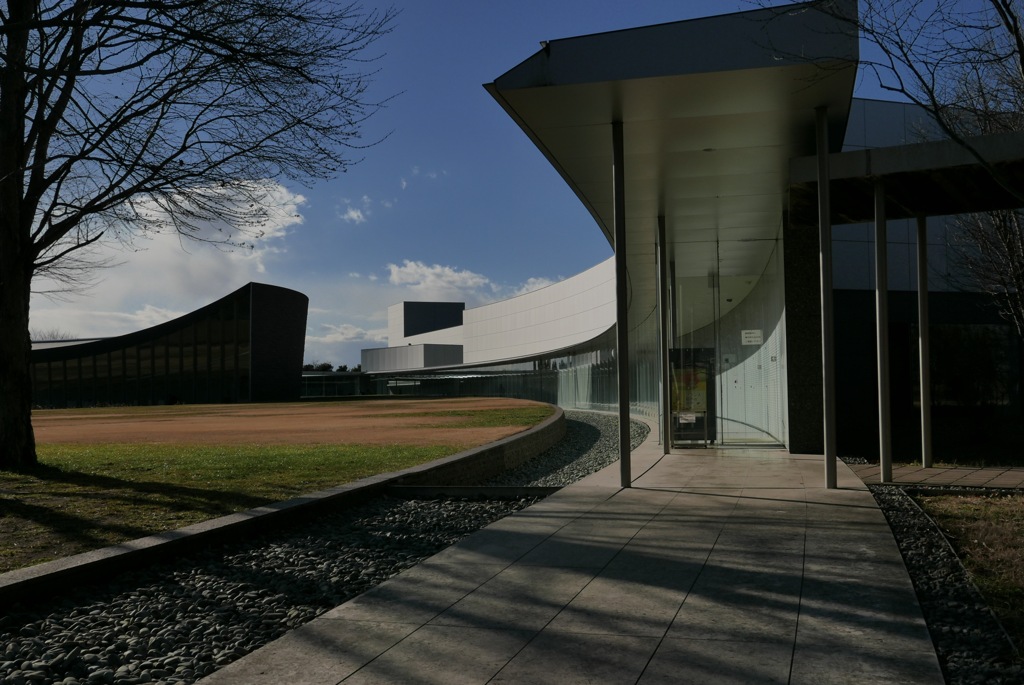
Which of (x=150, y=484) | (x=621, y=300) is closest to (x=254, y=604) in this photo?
(x=621, y=300)

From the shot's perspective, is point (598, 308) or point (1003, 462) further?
point (598, 308)

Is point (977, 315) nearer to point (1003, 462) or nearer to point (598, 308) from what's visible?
point (1003, 462)

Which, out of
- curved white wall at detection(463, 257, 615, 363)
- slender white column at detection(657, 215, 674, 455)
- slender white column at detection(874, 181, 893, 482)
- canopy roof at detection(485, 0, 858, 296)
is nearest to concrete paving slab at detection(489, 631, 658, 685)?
canopy roof at detection(485, 0, 858, 296)

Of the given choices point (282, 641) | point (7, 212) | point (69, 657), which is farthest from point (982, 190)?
point (7, 212)

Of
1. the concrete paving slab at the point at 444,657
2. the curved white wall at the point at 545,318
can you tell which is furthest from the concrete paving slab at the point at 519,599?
the curved white wall at the point at 545,318

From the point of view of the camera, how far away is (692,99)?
29.3ft

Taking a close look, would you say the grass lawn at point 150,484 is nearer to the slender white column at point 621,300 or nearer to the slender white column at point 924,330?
the slender white column at point 621,300

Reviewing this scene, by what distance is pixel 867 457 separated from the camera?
16266 millimetres

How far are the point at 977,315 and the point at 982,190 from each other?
962cm

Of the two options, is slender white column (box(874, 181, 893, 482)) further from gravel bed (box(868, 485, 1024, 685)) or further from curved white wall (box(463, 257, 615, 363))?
curved white wall (box(463, 257, 615, 363))

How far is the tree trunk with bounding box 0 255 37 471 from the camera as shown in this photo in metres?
11.7

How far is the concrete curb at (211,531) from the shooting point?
18.0 feet

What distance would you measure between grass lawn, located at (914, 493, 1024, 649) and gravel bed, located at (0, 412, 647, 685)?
12.4 feet

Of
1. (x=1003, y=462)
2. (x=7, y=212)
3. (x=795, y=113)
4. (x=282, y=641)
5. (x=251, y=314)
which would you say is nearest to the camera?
(x=282, y=641)
